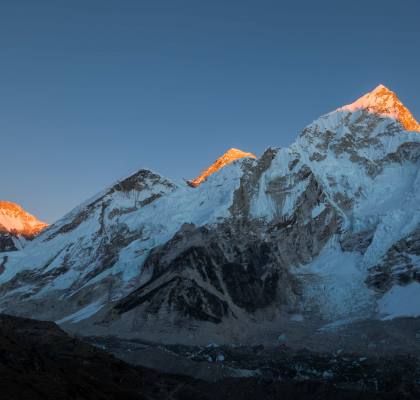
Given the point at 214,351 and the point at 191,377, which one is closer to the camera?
the point at 191,377

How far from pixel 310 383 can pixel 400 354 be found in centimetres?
5518

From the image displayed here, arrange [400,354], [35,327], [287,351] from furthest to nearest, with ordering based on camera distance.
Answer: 1. [287,351]
2. [400,354]
3. [35,327]

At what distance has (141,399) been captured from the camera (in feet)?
381

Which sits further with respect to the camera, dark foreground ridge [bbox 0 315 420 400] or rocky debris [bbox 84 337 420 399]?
rocky debris [bbox 84 337 420 399]

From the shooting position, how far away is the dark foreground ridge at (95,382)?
97.6 metres

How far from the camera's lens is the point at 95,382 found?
376 feet

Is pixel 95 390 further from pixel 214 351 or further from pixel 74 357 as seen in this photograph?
pixel 214 351

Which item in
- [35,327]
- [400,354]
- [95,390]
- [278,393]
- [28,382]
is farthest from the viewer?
[400,354]

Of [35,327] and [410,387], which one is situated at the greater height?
[35,327]

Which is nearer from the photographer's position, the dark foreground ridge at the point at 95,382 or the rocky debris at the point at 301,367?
the dark foreground ridge at the point at 95,382

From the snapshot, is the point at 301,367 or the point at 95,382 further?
the point at 301,367

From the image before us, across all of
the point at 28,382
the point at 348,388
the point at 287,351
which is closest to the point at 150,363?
the point at 287,351

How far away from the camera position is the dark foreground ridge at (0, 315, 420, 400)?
Answer: 97.6 m

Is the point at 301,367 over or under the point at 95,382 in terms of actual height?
under
